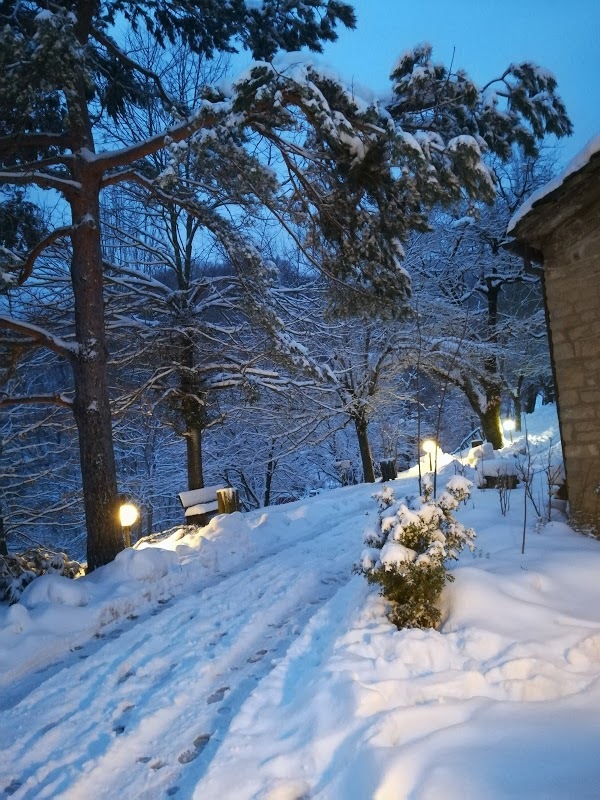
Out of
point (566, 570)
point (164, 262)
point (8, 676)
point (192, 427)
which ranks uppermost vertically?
point (164, 262)

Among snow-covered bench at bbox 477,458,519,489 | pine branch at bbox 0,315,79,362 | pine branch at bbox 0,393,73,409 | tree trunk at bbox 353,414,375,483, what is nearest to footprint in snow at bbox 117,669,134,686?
pine branch at bbox 0,393,73,409

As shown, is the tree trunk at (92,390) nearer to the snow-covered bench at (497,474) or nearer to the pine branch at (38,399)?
the pine branch at (38,399)

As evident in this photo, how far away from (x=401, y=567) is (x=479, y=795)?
64.8 inches

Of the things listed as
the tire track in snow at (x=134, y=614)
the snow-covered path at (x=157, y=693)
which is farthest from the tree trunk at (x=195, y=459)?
the snow-covered path at (x=157, y=693)

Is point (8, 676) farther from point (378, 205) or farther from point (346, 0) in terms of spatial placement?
point (346, 0)

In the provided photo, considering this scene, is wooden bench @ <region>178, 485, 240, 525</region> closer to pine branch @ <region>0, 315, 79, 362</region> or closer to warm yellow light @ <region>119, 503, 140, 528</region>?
warm yellow light @ <region>119, 503, 140, 528</region>

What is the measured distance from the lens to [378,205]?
7184 mm

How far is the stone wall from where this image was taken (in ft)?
19.1

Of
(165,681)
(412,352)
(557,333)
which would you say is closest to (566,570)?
(557,333)

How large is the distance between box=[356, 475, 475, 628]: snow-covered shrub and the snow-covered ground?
206 mm

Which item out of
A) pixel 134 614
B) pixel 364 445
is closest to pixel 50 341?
pixel 134 614

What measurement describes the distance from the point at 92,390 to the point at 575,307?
6219 millimetres

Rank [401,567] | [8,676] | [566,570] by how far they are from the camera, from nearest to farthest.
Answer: [401,567], [8,676], [566,570]

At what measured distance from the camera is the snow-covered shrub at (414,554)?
3.90m
